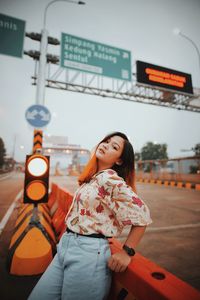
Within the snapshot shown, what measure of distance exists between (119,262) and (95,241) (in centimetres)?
19

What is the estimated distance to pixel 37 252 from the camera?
2.27 metres

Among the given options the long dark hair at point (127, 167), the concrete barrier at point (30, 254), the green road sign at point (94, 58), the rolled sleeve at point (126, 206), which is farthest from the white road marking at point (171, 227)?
the green road sign at point (94, 58)

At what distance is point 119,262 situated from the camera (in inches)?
40.4

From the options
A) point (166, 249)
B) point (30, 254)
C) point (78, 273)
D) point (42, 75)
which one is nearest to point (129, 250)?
point (78, 273)

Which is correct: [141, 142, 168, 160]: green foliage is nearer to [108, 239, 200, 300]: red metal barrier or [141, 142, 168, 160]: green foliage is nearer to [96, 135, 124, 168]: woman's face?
[96, 135, 124, 168]: woman's face

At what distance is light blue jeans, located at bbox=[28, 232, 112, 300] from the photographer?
1053 millimetres

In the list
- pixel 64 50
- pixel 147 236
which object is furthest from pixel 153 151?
pixel 147 236

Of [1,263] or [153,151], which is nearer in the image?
[1,263]

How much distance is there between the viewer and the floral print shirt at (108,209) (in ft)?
3.57

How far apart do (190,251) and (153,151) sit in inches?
1830

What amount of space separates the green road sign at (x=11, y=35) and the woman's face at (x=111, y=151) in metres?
6.66

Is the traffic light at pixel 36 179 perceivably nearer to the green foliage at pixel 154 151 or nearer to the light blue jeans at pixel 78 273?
the light blue jeans at pixel 78 273

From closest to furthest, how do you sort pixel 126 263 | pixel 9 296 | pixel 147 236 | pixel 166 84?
pixel 126 263, pixel 9 296, pixel 147 236, pixel 166 84

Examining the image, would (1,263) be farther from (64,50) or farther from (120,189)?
(64,50)
